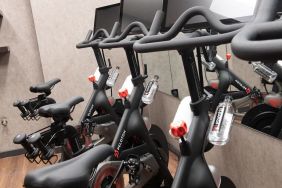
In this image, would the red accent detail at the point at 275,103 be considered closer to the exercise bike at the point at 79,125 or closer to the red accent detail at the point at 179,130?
the red accent detail at the point at 179,130

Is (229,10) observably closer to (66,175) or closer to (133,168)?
(66,175)

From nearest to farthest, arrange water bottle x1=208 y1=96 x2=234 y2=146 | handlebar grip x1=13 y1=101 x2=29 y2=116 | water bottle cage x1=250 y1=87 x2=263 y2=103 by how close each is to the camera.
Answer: water bottle x1=208 y1=96 x2=234 y2=146, water bottle cage x1=250 y1=87 x2=263 y2=103, handlebar grip x1=13 y1=101 x2=29 y2=116

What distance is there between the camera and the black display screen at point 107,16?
293 cm

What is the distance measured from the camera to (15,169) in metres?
3.57

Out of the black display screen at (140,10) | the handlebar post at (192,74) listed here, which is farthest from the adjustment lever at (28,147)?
the handlebar post at (192,74)

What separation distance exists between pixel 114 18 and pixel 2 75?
173 centimetres

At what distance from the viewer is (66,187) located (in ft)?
3.25

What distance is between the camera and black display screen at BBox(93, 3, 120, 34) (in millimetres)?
2932

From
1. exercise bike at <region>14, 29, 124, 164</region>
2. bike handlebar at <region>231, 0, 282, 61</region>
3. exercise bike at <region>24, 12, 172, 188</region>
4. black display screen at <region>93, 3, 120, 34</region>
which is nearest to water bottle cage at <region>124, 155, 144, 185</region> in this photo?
exercise bike at <region>24, 12, 172, 188</region>

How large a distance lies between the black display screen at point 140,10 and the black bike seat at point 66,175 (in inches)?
41.8

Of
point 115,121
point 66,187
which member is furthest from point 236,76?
point 115,121

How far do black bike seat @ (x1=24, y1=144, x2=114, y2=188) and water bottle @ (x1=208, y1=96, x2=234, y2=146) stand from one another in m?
0.44

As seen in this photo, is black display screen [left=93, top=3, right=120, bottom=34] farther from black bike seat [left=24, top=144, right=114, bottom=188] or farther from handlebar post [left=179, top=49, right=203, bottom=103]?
black bike seat [left=24, top=144, right=114, bottom=188]

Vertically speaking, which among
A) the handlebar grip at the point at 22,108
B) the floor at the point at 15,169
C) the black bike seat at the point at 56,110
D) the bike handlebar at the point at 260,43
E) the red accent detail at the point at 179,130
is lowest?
the floor at the point at 15,169
